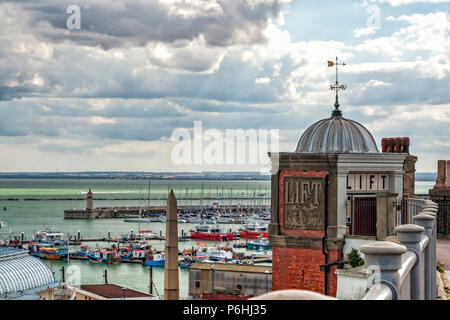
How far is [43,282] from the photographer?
124 feet

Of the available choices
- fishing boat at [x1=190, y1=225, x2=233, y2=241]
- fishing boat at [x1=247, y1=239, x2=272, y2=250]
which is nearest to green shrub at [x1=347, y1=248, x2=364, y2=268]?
fishing boat at [x1=247, y1=239, x2=272, y2=250]

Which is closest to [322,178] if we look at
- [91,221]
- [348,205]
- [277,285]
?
[348,205]

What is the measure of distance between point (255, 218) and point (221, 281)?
4292 inches

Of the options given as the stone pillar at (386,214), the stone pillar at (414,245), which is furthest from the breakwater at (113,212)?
the stone pillar at (414,245)

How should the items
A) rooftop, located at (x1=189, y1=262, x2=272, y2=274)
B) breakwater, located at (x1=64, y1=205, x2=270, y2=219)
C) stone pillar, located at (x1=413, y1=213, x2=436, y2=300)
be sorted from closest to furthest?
1. stone pillar, located at (x1=413, y1=213, x2=436, y2=300)
2. rooftop, located at (x1=189, y1=262, x2=272, y2=274)
3. breakwater, located at (x1=64, y1=205, x2=270, y2=219)

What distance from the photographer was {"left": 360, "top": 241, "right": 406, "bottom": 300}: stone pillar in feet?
17.7

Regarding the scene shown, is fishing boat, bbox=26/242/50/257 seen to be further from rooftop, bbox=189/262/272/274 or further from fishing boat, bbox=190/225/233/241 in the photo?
rooftop, bbox=189/262/272/274

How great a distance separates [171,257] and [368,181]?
11238 mm

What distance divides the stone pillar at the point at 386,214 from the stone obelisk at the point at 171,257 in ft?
34.4

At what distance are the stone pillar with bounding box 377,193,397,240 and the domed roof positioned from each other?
1989mm

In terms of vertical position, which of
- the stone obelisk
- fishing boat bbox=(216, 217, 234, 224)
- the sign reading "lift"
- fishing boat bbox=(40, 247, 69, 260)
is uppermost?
the sign reading "lift"

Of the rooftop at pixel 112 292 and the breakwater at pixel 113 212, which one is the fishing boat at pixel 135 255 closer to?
the rooftop at pixel 112 292

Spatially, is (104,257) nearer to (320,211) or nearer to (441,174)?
(441,174)
